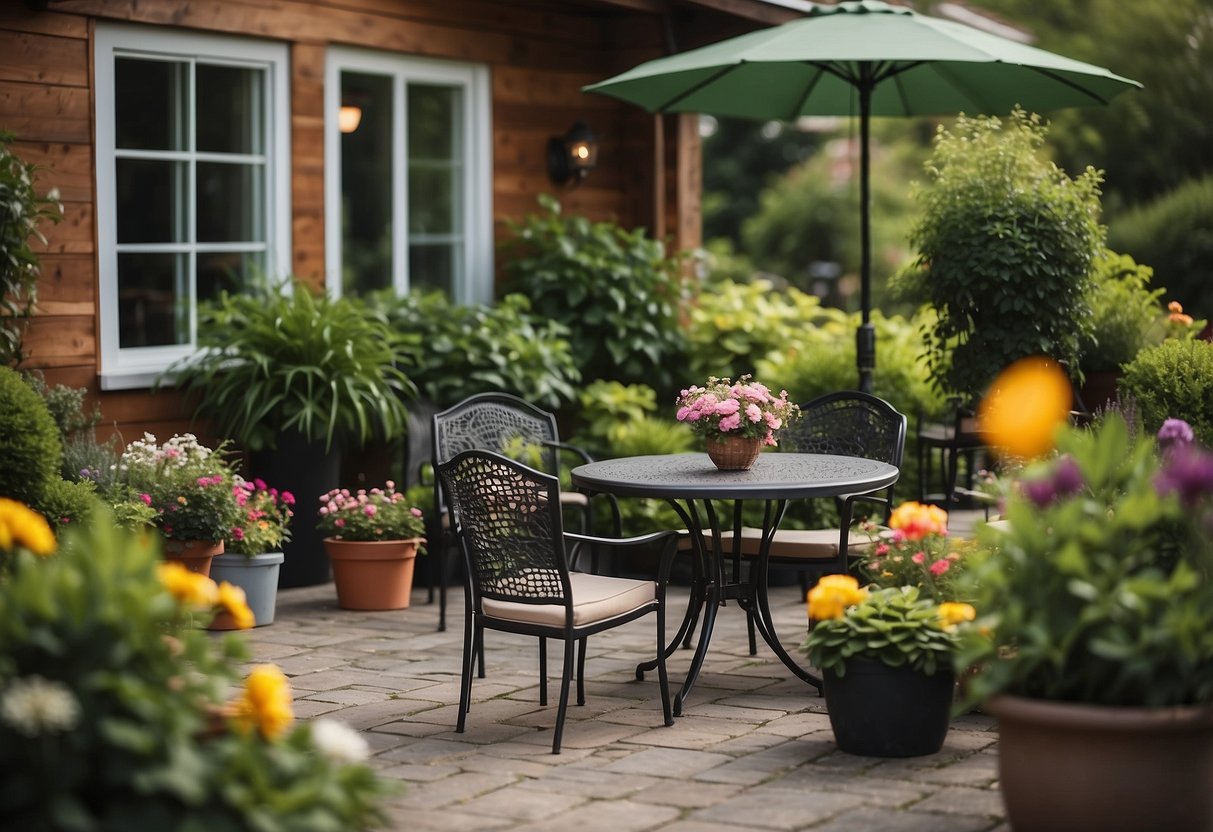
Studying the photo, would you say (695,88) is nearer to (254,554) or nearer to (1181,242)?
(254,554)

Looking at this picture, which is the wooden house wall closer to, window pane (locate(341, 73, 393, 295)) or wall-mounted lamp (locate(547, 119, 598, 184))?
wall-mounted lamp (locate(547, 119, 598, 184))

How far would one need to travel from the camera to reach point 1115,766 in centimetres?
331

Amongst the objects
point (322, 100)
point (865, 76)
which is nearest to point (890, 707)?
point (865, 76)

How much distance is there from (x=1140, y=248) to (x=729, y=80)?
666cm

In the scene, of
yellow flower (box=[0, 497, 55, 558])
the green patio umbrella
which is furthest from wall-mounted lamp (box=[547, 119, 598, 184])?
yellow flower (box=[0, 497, 55, 558])

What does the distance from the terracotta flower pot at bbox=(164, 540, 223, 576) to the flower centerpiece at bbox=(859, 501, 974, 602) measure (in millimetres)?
2626

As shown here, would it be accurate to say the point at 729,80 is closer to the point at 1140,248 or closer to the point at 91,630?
the point at 91,630

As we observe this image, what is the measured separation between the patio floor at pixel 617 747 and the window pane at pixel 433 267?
2.65 meters

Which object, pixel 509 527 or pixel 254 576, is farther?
pixel 254 576

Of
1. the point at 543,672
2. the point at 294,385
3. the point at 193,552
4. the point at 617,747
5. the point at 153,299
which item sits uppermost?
the point at 153,299

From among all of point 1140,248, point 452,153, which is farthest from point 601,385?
point 1140,248

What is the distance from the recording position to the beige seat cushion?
4473 mm

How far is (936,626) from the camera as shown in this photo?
13.6 feet

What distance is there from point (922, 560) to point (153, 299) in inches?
159
